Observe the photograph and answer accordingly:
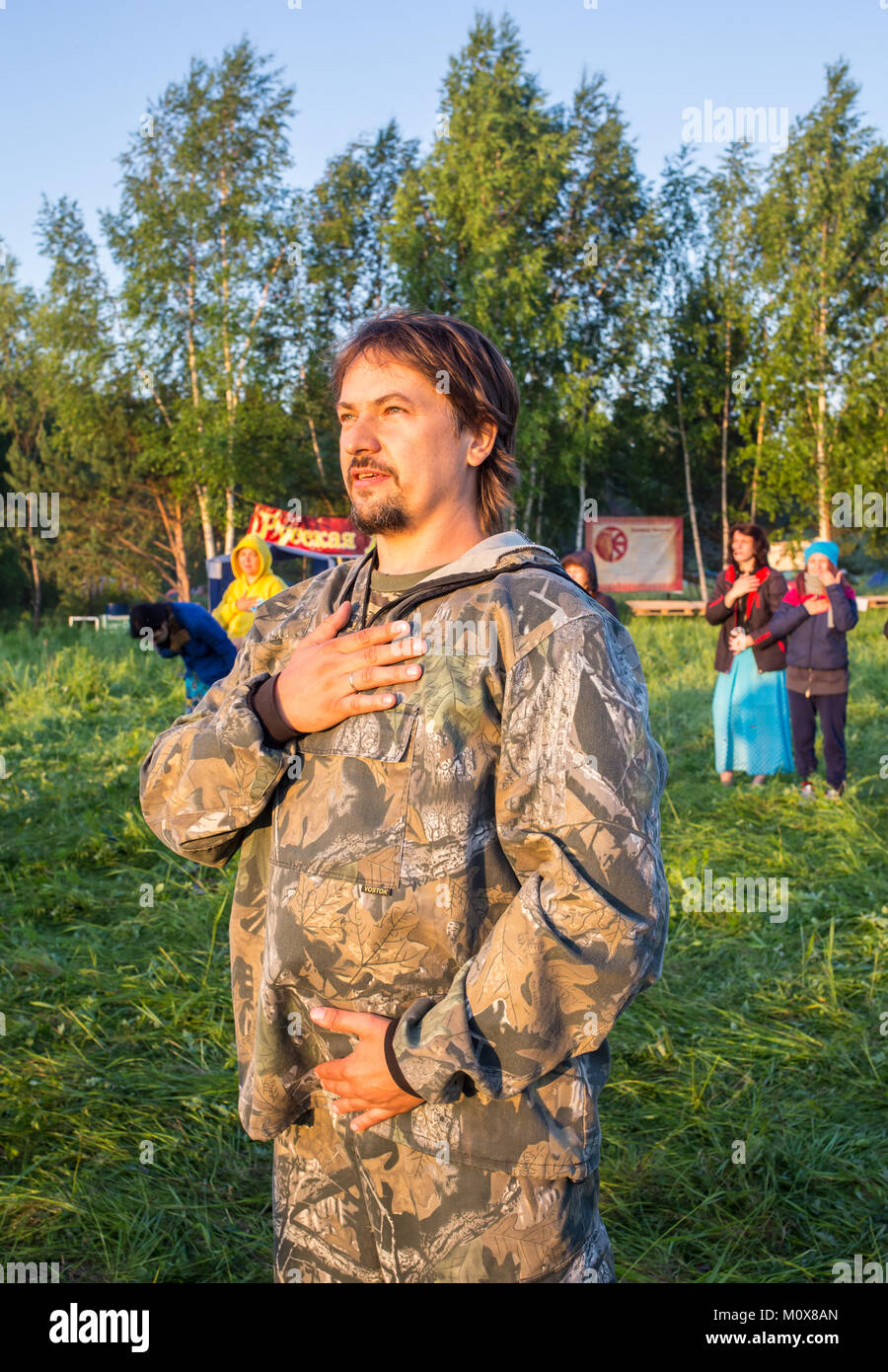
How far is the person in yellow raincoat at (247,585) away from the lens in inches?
313

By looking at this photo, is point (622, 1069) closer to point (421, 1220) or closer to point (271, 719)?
point (421, 1220)

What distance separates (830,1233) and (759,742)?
5.19 metres

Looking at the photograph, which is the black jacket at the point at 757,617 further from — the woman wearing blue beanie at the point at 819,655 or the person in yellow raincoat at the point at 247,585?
the person in yellow raincoat at the point at 247,585

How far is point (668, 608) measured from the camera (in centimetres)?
2419

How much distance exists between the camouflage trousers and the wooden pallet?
22.8 meters

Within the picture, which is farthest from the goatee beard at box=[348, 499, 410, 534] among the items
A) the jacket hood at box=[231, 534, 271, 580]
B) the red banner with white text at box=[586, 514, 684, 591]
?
the red banner with white text at box=[586, 514, 684, 591]

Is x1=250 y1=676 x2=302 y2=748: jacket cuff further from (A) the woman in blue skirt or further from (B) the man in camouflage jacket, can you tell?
Answer: (A) the woman in blue skirt

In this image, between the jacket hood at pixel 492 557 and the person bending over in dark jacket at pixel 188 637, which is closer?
the jacket hood at pixel 492 557

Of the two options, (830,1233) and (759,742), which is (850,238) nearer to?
(759,742)

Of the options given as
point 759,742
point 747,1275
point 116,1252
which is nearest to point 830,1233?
point 747,1275

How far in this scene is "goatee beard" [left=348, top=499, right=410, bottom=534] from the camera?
1524 millimetres

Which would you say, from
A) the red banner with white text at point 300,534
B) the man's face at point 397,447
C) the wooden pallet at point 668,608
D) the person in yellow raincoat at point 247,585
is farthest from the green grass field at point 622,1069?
the wooden pallet at point 668,608

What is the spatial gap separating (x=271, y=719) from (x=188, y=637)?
14.8 ft

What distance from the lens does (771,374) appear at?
2308 centimetres
